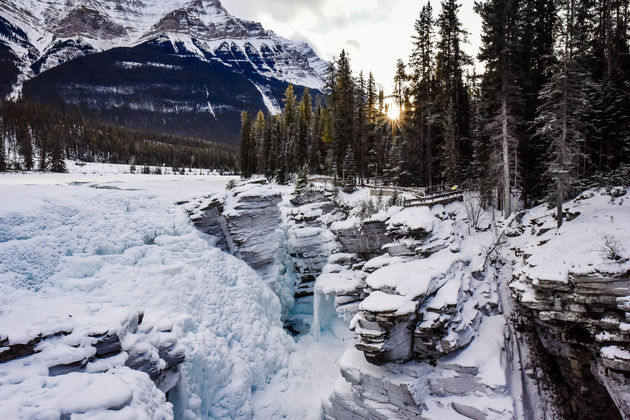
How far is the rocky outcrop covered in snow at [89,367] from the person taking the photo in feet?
17.9

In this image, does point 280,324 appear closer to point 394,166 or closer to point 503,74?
point 503,74

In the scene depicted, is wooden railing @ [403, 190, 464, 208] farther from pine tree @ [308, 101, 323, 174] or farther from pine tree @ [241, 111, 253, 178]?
pine tree @ [241, 111, 253, 178]

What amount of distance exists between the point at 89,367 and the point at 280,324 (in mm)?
11010

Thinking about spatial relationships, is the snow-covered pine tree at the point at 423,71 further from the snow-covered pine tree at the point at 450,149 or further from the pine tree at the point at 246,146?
the pine tree at the point at 246,146

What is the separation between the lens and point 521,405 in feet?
34.4

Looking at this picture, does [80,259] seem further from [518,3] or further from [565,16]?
[565,16]

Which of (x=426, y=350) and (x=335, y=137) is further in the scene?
(x=335, y=137)

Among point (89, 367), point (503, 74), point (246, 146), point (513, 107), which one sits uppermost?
point (246, 146)

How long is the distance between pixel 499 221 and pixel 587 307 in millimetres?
10620

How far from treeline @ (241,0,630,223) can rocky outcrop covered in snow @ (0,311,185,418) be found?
17.9 meters

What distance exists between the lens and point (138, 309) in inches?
379

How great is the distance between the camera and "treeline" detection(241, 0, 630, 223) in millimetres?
18125

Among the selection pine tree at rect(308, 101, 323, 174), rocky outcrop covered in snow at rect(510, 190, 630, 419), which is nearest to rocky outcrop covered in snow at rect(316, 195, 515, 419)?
rocky outcrop covered in snow at rect(510, 190, 630, 419)

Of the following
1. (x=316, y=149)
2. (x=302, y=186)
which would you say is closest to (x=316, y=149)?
(x=316, y=149)
